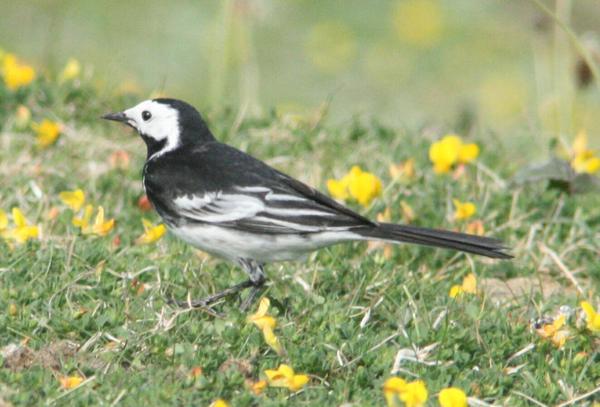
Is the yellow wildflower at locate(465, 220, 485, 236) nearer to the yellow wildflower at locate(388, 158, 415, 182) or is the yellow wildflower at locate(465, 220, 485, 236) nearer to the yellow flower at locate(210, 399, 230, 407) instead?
the yellow wildflower at locate(388, 158, 415, 182)

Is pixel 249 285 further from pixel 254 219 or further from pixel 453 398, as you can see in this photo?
pixel 453 398

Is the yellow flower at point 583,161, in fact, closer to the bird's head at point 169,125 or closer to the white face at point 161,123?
the bird's head at point 169,125

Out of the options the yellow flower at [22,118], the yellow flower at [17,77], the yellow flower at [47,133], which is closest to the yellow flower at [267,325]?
the yellow flower at [47,133]

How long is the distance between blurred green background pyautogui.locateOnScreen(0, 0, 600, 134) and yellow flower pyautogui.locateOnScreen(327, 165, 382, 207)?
5355mm

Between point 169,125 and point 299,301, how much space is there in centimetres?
144

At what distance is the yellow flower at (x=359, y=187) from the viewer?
6.86 meters

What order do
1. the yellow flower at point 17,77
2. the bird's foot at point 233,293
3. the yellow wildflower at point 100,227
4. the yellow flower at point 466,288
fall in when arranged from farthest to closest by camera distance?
the yellow flower at point 17,77, the yellow wildflower at point 100,227, the yellow flower at point 466,288, the bird's foot at point 233,293

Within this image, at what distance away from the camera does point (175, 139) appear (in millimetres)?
6555

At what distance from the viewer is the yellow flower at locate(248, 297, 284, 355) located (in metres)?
4.94

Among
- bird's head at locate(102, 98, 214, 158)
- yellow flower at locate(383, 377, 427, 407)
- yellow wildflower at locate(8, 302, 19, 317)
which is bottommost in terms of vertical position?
yellow wildflower at locate(8, 302, 19, 317)

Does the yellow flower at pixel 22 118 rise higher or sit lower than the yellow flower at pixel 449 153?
lower

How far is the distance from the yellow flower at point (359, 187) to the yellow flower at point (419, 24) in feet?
26.8

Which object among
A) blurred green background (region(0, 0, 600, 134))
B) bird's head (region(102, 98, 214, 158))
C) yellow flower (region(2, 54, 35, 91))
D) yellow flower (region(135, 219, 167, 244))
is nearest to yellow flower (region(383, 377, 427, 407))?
yellow flower (region(135, 219, 167, 244))

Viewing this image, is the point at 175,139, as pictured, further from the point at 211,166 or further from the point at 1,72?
the point at 1,72
